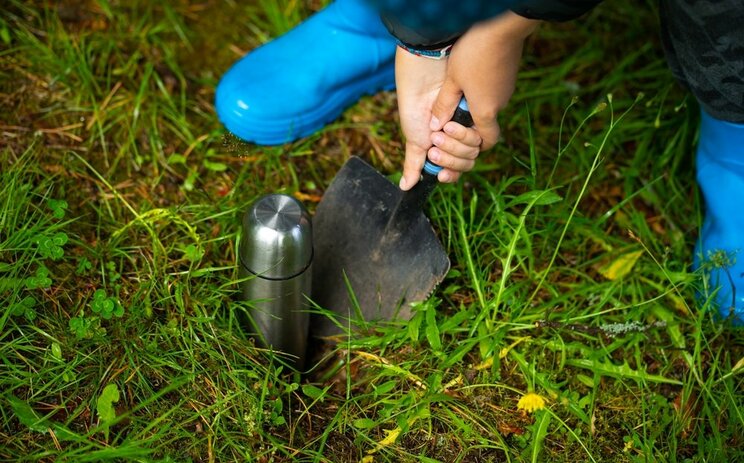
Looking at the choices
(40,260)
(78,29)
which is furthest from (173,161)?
(78,29)

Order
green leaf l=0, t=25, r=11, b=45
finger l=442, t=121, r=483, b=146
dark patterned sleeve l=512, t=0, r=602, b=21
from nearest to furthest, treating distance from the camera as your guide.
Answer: dark patterned sleeve l=512, t=0, r=602, b=21, finger l=442, t=121, r=483, b=146, green leaf l=0, t=25, r=11, b=45

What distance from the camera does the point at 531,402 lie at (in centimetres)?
161

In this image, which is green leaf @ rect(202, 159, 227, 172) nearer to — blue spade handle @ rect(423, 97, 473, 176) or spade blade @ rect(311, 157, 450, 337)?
spade blade @ rect(311, 157, 450, 337)

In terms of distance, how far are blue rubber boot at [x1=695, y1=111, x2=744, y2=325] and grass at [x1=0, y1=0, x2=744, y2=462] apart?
0.06 m

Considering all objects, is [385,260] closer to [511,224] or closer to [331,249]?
[331,249]

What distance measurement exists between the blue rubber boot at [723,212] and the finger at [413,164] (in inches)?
28.9

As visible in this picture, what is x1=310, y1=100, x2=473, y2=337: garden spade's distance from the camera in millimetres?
1792

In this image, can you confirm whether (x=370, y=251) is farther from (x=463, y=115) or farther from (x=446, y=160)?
(x=463, y=115)

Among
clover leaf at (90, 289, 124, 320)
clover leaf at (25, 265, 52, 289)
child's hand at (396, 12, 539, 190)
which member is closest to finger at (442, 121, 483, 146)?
child's hand at (396, 12, 539, 190)

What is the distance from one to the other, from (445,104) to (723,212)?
0.84 metres

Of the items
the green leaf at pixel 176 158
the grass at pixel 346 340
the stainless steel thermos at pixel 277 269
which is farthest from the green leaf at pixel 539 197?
the green leaf at pixel 176 158

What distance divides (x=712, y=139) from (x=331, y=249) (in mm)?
1006

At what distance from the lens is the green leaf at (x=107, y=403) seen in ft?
4.84

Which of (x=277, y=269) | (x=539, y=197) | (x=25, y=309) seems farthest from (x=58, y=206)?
(x=539, y=197)
